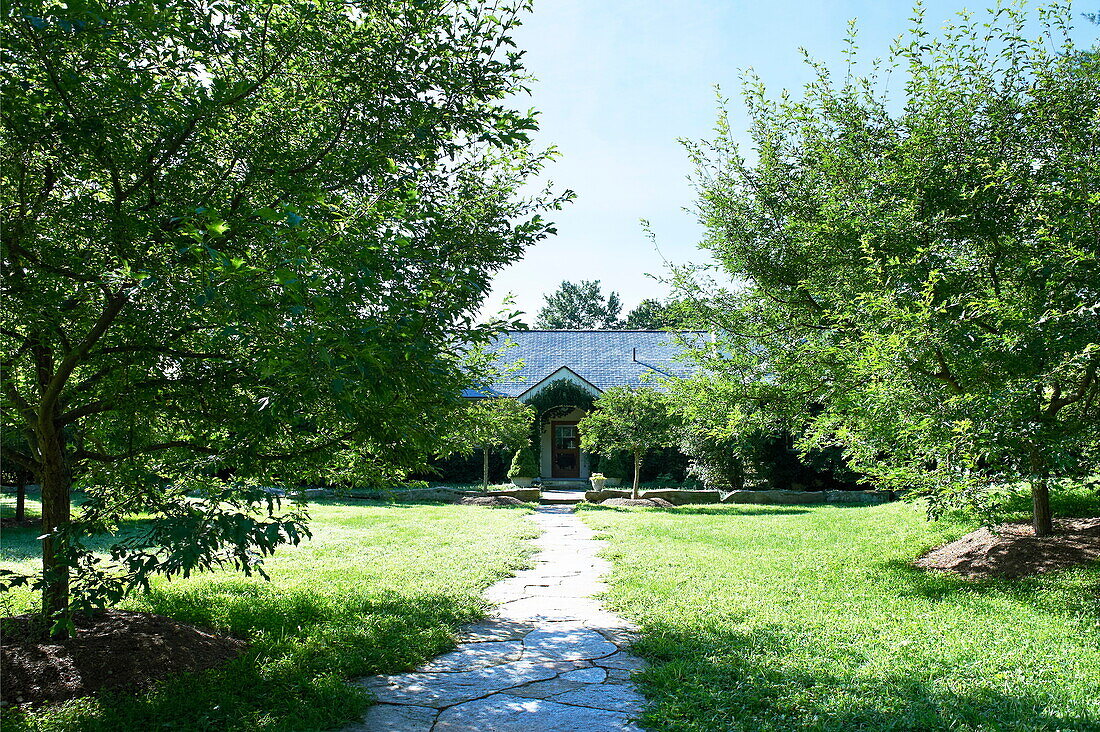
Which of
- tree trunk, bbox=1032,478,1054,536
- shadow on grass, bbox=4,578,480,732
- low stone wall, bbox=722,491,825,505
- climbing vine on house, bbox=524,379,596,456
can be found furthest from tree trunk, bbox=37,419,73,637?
climbing vine on house, bbox=524,379,596,456

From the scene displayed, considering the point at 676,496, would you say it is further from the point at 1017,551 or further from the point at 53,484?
the point at 53,484

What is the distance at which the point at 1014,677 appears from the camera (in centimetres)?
440

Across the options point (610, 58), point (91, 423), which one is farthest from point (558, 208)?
point (91, 423)

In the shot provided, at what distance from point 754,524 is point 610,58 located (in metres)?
9.30

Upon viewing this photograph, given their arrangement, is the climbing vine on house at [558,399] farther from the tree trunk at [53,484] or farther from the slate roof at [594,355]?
the tree trunk at [53,484]

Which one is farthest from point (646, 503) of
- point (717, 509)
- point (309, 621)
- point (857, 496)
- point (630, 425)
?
point (309, 621)

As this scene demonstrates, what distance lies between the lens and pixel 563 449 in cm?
2634

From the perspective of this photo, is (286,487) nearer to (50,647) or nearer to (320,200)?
(50,647)

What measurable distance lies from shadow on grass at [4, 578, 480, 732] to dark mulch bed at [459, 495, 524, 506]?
1117cm

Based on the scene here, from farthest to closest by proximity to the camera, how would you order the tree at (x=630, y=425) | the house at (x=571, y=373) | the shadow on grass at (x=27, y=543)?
the house at (x=571, y=373) < the tree at (x=630, y=425) < the shadow on grass at (x=27, y=543)

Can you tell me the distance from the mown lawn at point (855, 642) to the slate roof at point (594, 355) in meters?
18.5

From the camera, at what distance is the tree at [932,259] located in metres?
5.93

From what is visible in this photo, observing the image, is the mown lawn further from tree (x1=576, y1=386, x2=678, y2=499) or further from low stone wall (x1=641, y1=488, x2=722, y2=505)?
low stone wall (x1=641, y1=488, x2=722, y2=505)

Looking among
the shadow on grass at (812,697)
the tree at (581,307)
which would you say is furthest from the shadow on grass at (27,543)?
the tree at (581,307)
